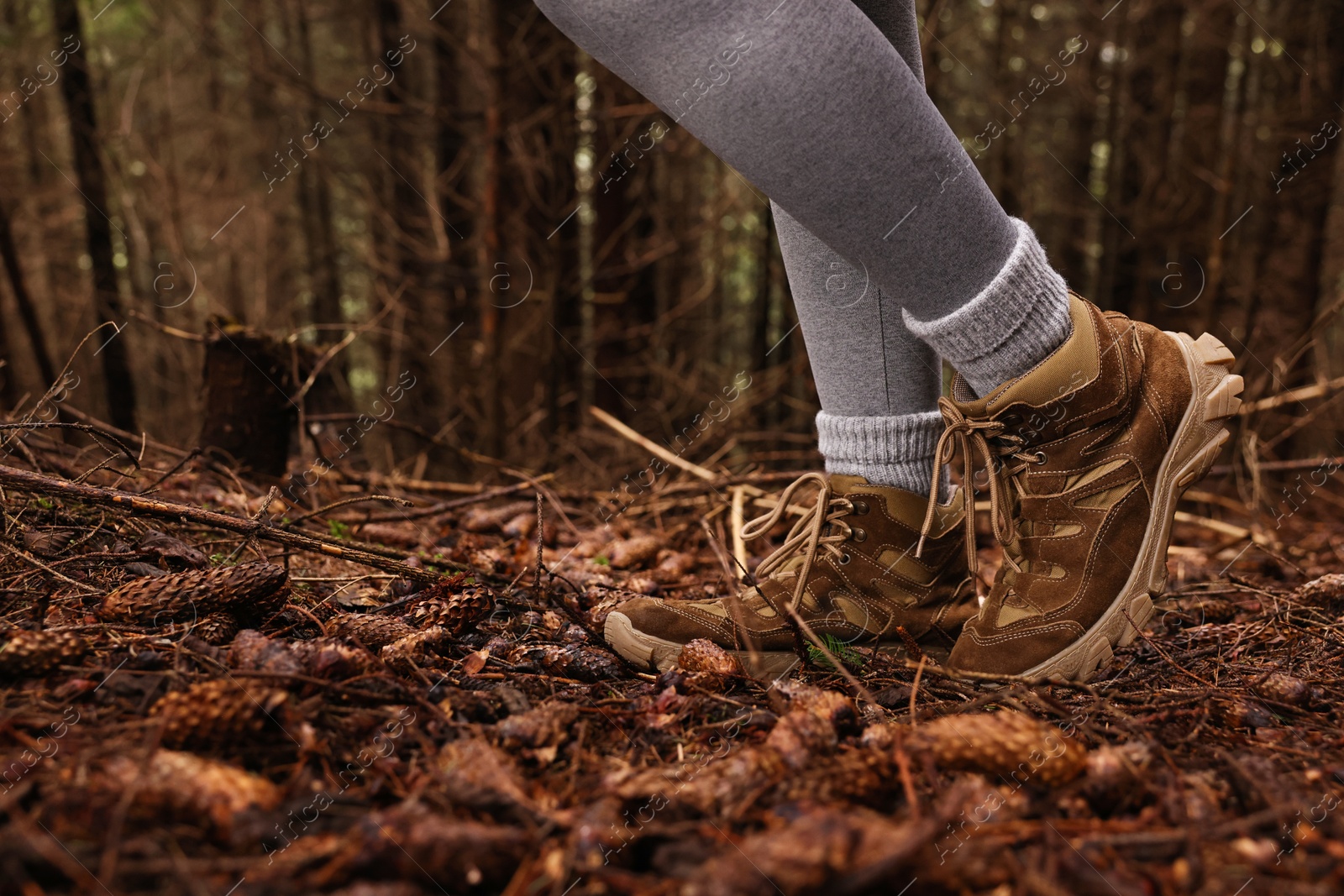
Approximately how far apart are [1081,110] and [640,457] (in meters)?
7.85

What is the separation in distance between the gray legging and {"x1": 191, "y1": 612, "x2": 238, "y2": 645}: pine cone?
2.96ft

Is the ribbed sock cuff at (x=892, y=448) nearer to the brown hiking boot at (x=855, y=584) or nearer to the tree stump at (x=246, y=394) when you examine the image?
the brown hiking boot at (x=855, y=584)

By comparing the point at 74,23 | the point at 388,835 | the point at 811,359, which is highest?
the point at 74,23

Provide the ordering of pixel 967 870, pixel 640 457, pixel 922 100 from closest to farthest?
pixel 967 870
pixel 922 100
pixel 640 457

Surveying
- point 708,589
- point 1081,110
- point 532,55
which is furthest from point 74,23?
point 1081,110

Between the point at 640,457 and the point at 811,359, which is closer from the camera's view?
the point at 811,359

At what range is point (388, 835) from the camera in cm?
63

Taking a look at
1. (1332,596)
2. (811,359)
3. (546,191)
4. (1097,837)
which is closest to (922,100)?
(811,359)

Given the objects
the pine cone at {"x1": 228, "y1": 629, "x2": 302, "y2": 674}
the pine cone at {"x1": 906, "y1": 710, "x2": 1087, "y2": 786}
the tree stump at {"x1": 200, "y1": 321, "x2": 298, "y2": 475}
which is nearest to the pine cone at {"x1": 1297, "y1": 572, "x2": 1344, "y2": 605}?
the pine cone at {"x1": 906, "y1": 710, "x2": 1087, "y2": 786}

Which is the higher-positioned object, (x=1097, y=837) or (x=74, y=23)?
(x=74, y=23)

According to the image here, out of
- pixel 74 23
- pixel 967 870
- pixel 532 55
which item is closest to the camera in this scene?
pixel 967 870

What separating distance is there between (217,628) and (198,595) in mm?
61

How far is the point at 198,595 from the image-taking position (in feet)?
3.56

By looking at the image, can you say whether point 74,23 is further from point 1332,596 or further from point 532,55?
point 1332,596
